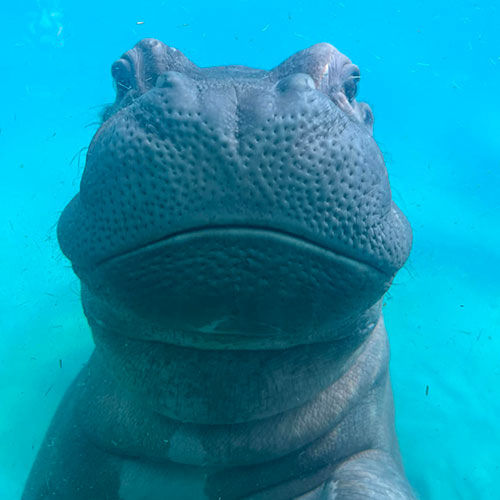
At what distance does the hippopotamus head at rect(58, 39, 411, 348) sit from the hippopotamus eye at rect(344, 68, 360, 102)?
821 millimetres

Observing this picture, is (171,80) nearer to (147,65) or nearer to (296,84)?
(296,84)

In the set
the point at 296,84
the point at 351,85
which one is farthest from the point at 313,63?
the point at 296,84

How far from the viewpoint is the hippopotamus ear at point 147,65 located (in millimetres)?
2512

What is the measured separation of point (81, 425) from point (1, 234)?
16.4ft

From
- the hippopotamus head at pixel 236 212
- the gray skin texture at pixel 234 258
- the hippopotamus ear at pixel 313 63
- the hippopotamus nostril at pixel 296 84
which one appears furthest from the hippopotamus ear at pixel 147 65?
the hippopotamus nostril at pixel 296 84

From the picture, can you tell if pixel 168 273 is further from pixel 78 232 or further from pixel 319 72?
pixel 319 72

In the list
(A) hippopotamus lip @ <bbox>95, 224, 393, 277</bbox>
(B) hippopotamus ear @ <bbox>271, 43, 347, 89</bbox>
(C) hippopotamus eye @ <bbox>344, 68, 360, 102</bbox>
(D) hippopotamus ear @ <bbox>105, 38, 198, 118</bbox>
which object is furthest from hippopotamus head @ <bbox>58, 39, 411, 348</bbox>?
(C) hippopotamus eye @ <bbox>344, 68, 360, 102</bbox>

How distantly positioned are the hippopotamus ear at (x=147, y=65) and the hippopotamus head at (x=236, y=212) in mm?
680

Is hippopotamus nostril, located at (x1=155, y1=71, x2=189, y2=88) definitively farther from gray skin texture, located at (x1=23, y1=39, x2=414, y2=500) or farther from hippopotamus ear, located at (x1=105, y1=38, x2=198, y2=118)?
hippopotamus ear, located at (x1=105, y1=38, x2=198, y2=118)

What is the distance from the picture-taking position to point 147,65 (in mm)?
2549

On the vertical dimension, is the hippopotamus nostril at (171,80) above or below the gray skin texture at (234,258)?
above

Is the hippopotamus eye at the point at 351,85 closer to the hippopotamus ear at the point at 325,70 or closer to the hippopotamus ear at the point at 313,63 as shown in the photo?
the hippopotamus ear at the point at 325,70

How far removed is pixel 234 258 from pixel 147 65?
1382 millimetres

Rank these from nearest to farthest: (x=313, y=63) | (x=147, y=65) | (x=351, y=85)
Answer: (x=313, y=63) → (x=147, y=65) → (x=351, y=85)
